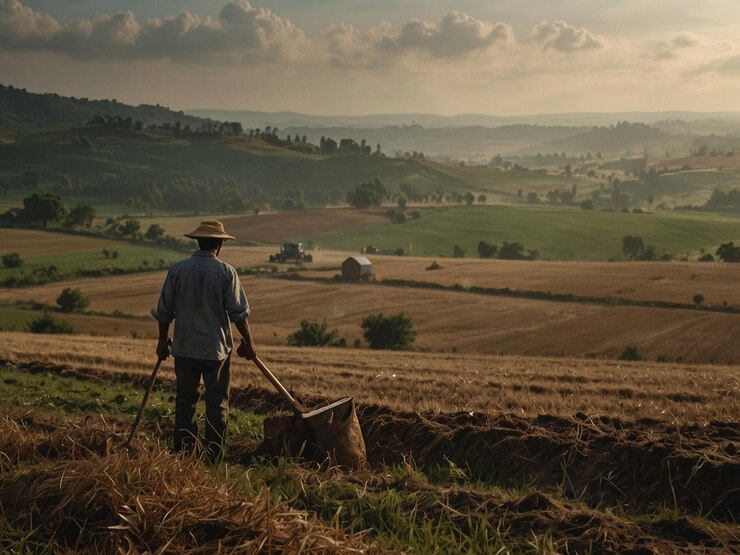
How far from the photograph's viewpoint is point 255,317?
67250mm

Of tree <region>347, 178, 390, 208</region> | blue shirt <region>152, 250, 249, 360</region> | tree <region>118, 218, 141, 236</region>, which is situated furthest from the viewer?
tree <region>347, 178, 390, 208</region>

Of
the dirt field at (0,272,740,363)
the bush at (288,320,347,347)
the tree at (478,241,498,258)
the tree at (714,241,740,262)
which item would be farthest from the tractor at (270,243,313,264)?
the tree at (714,241,740,262)

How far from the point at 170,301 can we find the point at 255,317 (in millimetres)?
57507

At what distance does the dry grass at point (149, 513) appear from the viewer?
580 centimetres

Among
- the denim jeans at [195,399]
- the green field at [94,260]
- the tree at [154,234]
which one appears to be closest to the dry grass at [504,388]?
the denim jeans at [195,399]

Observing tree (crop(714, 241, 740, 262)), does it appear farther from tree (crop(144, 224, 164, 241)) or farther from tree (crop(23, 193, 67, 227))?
tree (crop(23, 193, 67, 227))

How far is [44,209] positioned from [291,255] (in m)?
43.2

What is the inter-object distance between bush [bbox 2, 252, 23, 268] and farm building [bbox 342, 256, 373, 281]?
35679 millimetres

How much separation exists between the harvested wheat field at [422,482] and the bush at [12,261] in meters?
82.6

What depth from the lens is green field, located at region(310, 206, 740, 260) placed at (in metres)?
125

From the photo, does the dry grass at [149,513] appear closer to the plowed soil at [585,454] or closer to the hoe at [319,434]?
the hoe at [319,434]

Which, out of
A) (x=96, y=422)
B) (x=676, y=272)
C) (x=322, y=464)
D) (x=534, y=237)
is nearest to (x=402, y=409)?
(x=322, y=464)

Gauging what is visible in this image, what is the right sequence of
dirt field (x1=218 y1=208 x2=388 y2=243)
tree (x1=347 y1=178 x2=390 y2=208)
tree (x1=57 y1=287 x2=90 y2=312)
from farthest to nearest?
tree (x1=347 y1=178 x2=390 y2=208), dirt field (x1=218 y1=208 x2=388 y2=243), tree (x1=57 y1=287 x2=90 y2=312)

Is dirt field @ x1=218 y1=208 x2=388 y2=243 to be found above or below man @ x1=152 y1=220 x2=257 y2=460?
below
